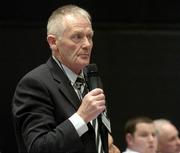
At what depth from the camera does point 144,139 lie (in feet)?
12.4

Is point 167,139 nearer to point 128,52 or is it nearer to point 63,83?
point 128,52

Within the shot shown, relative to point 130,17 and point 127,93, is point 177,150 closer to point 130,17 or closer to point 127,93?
point 127,93

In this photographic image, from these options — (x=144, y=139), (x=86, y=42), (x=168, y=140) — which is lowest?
(x=168, y=140)

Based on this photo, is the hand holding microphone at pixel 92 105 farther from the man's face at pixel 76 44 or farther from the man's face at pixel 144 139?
the man's face at pixel 144 139

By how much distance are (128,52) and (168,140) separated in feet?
3.40

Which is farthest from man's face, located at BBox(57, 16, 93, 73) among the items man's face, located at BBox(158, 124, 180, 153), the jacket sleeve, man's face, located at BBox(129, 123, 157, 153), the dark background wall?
the dark background wall

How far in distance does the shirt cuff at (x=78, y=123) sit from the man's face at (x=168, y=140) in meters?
2.50

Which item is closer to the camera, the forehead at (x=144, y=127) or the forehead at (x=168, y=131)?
the forehead at (x=144, y=127)

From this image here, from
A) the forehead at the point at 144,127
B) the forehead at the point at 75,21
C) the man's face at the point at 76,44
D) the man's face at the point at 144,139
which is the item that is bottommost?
the man's face at the point at 144,139

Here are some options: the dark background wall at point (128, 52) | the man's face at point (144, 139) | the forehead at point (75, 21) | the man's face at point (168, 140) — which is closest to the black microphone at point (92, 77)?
the forehead at point (75, 21)

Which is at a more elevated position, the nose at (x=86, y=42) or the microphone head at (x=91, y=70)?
the nose at (x=86, y=42)

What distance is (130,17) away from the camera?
15.5ft

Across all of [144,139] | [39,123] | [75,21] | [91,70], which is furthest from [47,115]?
[144,139]

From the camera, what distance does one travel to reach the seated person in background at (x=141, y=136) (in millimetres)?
3740
